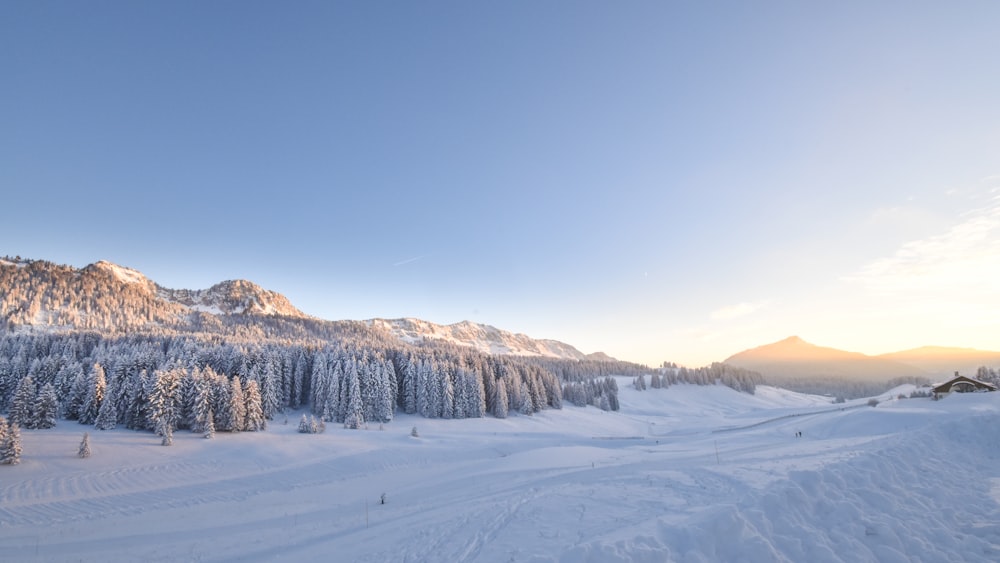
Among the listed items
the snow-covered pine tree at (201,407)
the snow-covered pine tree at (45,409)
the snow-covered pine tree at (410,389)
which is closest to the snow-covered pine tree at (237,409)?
the snow-covered pine tree at (201,407)

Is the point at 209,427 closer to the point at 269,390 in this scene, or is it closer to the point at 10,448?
the point at 10,448

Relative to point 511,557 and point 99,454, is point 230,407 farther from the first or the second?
point 511,557

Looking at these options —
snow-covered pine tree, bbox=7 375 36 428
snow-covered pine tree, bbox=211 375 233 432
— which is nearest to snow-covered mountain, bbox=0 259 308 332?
snow-covered pine tree, bbox=7 375 36 428

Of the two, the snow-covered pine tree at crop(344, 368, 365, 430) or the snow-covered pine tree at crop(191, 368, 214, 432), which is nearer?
the snow-covered pine tree at crop(191, 368, 214, 432)

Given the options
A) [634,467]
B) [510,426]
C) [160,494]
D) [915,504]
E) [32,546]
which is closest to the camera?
[915,504]

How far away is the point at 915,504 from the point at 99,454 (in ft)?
182

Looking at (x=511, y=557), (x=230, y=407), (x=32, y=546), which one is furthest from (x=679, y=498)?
(x=230, y=407)

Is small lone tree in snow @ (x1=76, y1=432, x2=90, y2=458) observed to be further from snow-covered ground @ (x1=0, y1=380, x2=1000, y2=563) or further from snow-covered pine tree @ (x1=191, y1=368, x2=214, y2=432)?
snow-covered pine tree @ (x1=191, y1=368, x2=214, y2=432)

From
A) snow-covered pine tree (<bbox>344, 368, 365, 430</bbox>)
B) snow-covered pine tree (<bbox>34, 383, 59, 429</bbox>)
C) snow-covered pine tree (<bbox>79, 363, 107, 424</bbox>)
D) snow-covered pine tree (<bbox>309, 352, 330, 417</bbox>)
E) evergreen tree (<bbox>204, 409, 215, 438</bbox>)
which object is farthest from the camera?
snow-covered pine tree (<bbox>309, 352, 330, 417</bbox>)

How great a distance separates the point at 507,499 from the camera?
19500 millimetres

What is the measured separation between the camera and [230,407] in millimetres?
50531

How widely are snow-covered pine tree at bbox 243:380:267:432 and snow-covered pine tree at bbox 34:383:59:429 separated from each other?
777 inches

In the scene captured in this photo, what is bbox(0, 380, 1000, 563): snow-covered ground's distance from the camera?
9.37m

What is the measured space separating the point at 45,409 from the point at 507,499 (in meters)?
60.5
